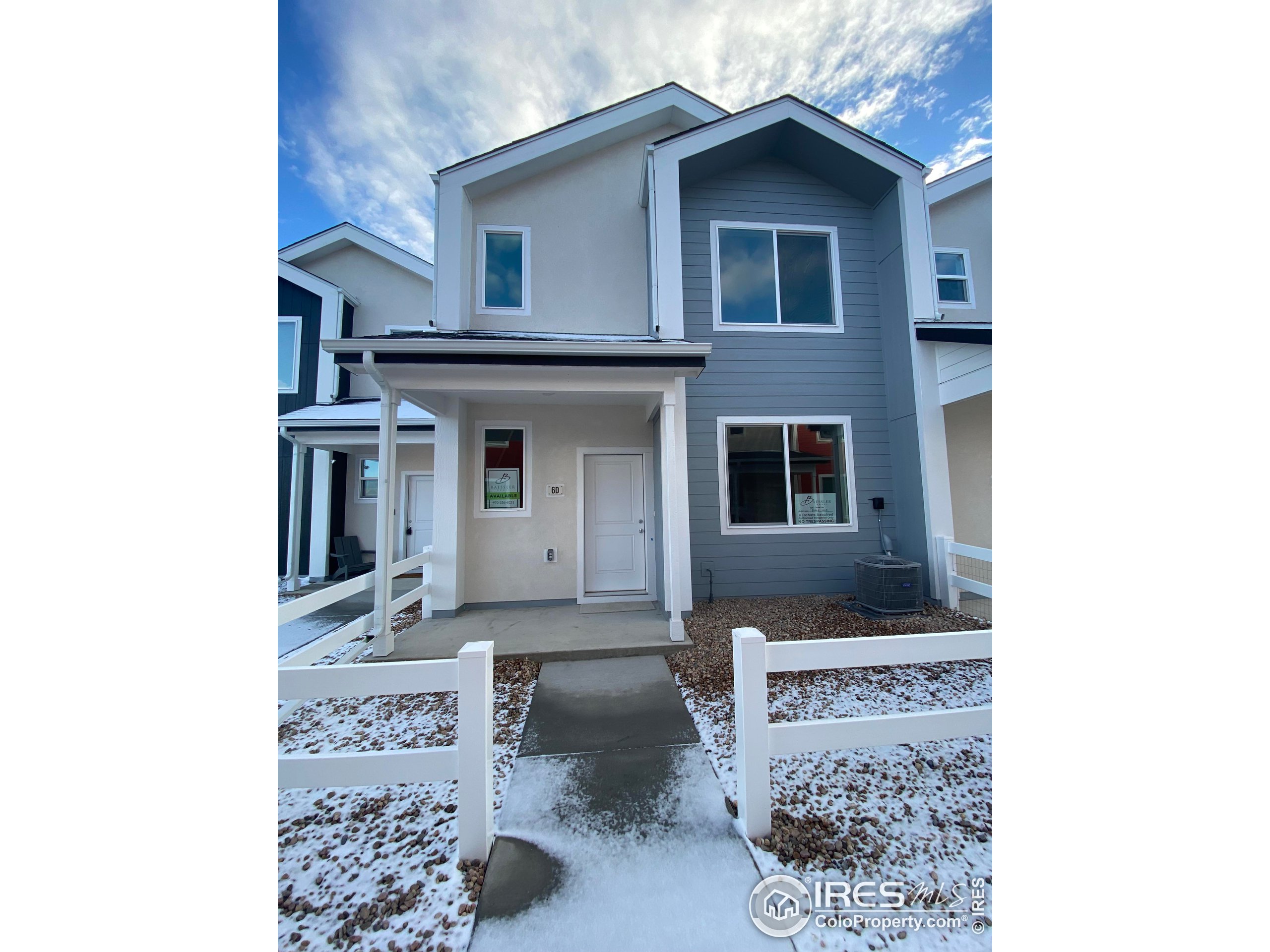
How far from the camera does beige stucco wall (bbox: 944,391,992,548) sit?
6.72 m

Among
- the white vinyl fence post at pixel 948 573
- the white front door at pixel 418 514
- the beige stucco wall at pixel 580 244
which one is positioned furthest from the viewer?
the white front door at pixel 418 514

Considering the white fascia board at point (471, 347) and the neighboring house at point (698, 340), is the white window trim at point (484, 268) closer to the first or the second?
the neighboring house at point (698, 340)

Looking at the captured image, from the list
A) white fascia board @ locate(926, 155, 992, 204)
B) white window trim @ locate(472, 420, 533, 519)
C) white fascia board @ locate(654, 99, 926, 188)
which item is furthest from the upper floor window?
white window trim @ locate(472, 420, 533, 519)

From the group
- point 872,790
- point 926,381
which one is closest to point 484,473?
point 872,790

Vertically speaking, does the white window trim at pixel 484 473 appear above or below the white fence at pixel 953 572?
above

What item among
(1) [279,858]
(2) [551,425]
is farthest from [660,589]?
(1) [279,858]

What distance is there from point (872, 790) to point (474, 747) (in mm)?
2055

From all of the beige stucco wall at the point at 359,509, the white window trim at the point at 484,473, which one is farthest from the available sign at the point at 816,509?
the beige stucco wall at the point at 359,509

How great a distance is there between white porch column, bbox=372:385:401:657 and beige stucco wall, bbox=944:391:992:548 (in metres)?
7.70

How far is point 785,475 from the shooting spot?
240 inches

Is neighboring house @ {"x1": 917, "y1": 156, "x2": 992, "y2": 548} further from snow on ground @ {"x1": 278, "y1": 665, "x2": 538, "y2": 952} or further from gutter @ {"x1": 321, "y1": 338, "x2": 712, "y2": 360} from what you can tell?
snow on ground @ {"x1": 278, "y1": 665, "x2": 538, "y2": 952}

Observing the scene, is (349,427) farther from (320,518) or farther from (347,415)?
(320,518)

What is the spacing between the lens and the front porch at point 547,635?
4191mm
